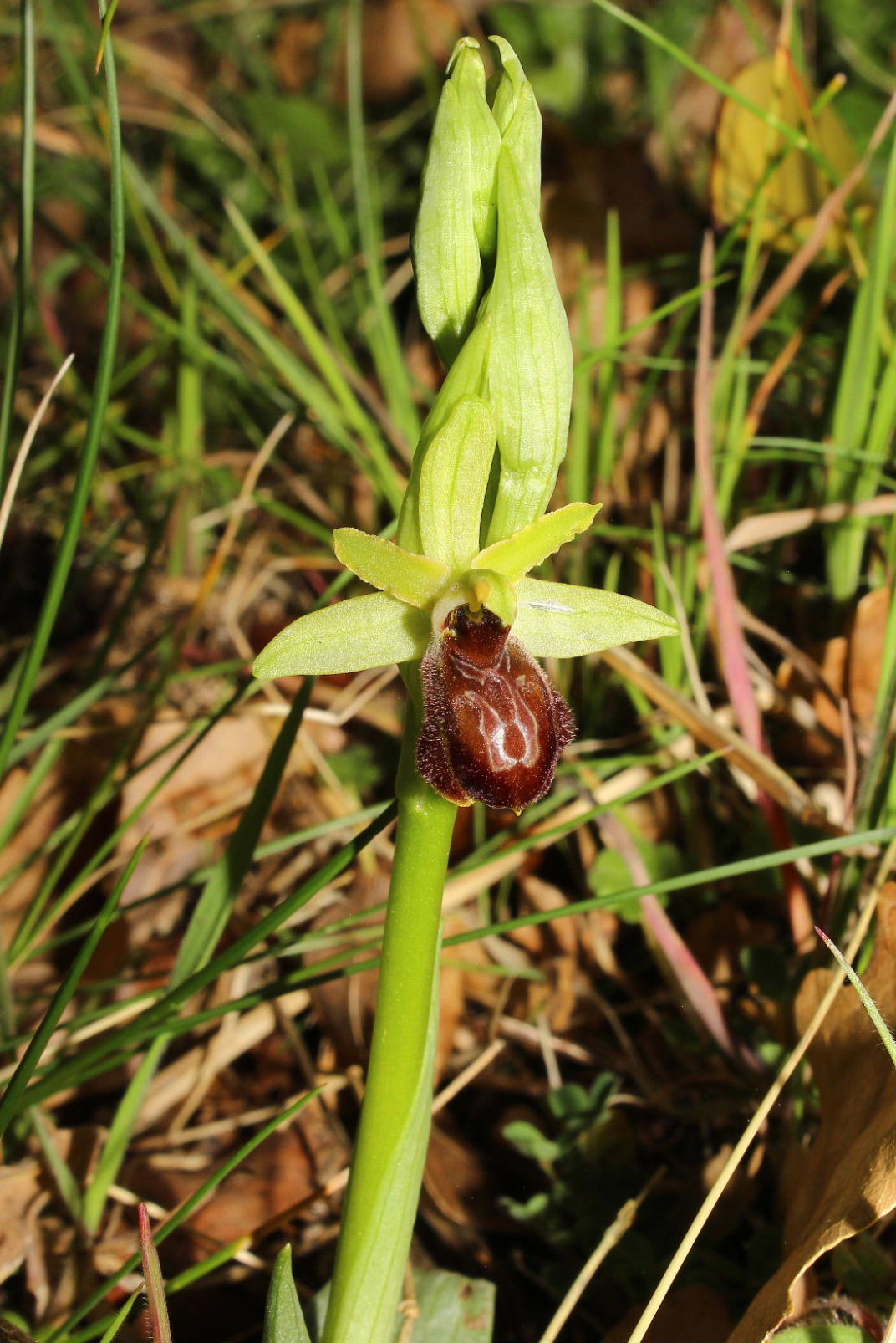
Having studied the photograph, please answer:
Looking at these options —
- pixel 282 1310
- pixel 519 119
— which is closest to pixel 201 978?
pixel 282 1310

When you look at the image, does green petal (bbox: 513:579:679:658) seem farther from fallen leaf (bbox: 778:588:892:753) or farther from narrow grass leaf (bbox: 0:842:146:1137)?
fallen leaf (bbox: 778:588:892:753)

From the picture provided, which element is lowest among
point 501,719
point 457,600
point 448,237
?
point 501,719

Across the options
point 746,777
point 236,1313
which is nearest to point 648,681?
point 746,777

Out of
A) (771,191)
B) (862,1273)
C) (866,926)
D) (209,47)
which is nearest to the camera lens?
(862,1273)

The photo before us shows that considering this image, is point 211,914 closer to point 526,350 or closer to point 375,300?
point 526,350

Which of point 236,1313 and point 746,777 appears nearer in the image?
point 236,1313

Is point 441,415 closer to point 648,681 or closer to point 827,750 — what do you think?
point 648,681

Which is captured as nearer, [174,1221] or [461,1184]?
[174,1221]
